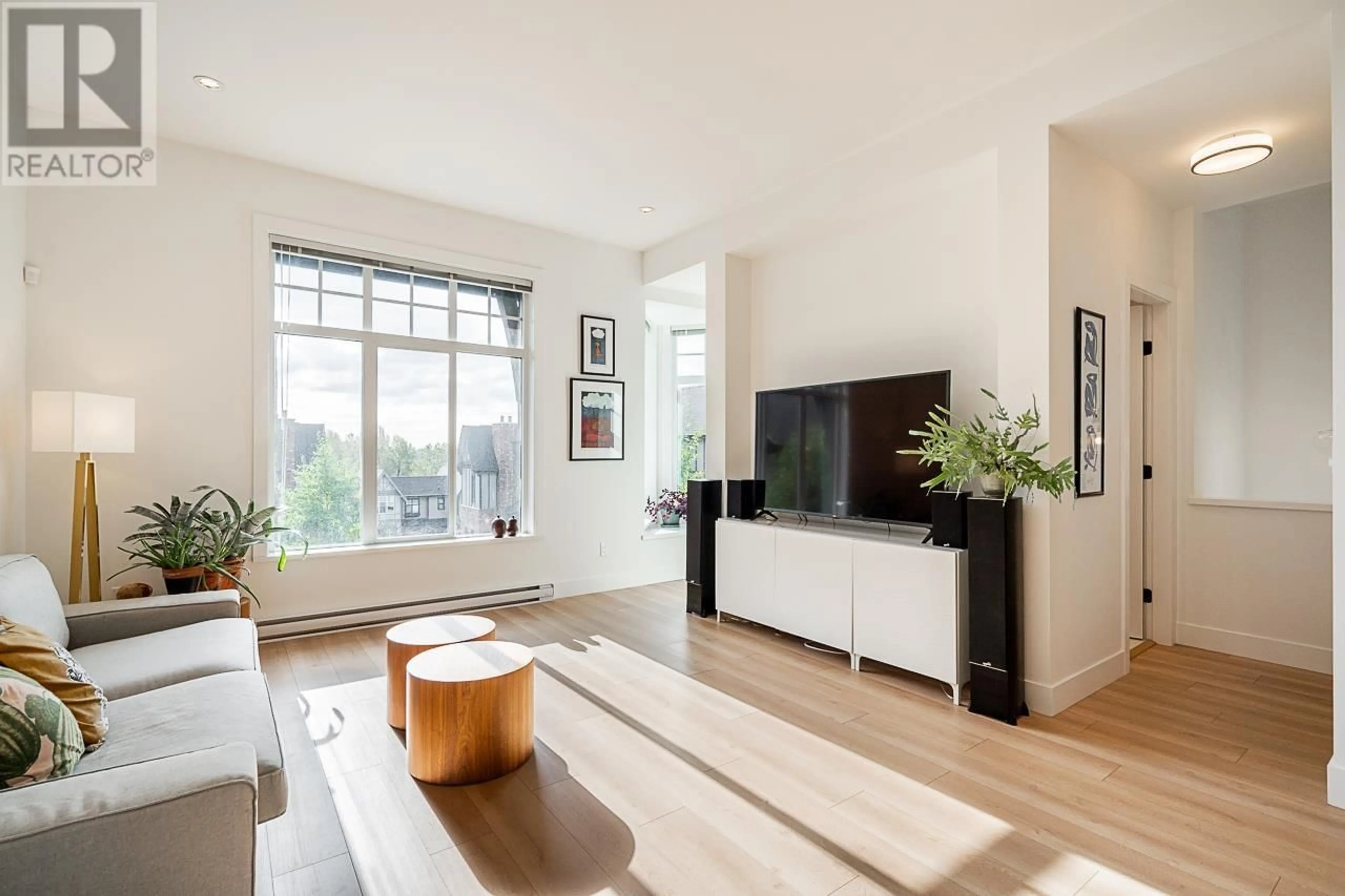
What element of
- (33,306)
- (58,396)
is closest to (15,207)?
(33,306)

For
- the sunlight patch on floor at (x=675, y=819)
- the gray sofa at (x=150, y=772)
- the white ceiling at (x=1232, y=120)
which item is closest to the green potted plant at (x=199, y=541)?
the gray sofa at (x=150, y=772)

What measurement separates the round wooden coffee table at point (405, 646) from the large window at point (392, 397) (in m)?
1.74

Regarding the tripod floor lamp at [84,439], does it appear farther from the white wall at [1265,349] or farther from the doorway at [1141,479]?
the white wall at [1265,349]

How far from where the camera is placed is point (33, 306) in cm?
329

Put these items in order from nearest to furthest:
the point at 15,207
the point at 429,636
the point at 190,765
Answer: the point at 190,765 → the point at 429,636 → the point at 15,207

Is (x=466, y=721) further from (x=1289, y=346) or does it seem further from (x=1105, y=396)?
(x=1289, y=346)

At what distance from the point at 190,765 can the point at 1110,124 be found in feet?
12.9

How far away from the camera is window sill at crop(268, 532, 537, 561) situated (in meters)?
4.08

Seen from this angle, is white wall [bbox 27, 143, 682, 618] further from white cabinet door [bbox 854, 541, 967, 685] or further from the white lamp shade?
white cabinet door [bbox 854, 541, 967, 685]

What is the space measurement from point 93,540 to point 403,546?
1611 mm

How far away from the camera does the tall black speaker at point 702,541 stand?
4.57m

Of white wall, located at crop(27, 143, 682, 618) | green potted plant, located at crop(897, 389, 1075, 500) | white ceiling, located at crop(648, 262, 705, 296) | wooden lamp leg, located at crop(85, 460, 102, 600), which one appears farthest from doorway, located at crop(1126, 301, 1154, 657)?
wooden lamp leg, located at crop(85, 460, 102, 600)

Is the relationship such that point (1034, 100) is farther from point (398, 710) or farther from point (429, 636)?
point (398, 710)

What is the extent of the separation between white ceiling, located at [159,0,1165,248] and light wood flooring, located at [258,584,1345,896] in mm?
2904
